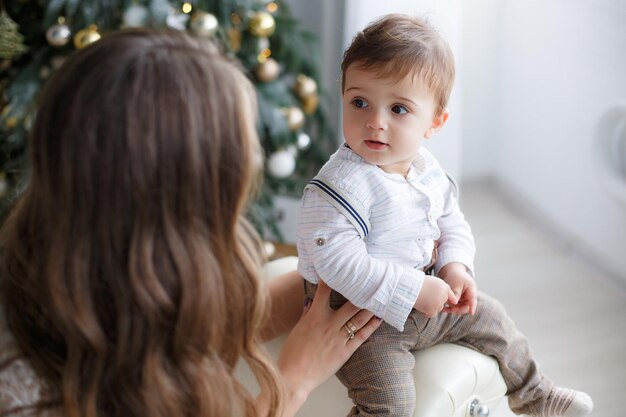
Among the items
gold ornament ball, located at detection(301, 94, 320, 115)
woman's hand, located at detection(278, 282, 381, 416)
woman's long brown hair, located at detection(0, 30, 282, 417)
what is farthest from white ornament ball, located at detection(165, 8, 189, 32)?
woman's long brown hair, located at detection(0, 30, 282, 417)

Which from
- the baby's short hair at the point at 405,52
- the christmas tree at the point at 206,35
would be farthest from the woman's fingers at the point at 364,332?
the christmas tree at the point at 206,35

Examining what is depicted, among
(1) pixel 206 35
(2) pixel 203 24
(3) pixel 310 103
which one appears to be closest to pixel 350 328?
(1) pixel 206 35

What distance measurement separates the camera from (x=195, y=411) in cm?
106

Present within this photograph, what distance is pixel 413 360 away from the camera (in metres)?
1.37

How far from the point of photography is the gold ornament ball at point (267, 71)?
2.28 metres

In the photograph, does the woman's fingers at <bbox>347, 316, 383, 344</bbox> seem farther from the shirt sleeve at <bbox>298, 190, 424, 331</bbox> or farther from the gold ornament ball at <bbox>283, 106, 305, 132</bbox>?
the gold ornament ball at <bbox>283, 106, 305, 132</bbox>

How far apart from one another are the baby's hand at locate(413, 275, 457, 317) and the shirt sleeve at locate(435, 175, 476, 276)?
0.39 ft

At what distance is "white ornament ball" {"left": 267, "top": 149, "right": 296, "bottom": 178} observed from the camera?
231cm

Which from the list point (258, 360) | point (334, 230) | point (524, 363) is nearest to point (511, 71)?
point (524, 363)

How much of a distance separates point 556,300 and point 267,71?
111cm

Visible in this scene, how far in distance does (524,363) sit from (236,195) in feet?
2.32

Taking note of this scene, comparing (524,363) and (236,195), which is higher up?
(236,195)

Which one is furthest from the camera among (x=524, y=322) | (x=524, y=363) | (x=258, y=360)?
(x=524, y=322)

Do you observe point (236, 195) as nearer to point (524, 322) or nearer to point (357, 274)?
point (357, 274)
